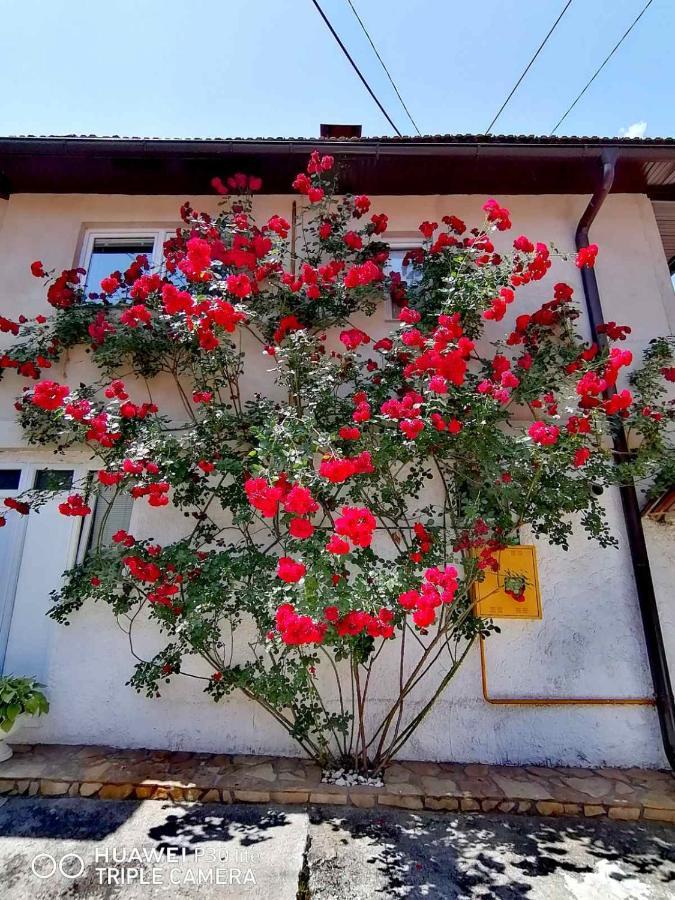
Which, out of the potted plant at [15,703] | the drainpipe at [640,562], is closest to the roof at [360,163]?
the drainpipe at [640,562]

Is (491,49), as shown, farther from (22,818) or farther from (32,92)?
(22,818)

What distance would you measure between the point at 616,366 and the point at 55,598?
549cm

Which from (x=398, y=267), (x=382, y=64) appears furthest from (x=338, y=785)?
(x=382, y=64)

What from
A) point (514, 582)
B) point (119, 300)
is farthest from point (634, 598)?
point (119, 300)

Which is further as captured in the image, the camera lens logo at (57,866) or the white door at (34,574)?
the white door at (34,574)

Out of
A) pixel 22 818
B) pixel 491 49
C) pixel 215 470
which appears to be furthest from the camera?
pixel 491 49

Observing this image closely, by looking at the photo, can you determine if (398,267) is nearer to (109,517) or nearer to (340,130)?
(340,130)

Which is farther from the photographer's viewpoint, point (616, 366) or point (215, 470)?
point (215, 470)

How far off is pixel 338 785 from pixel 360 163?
646 centimetres

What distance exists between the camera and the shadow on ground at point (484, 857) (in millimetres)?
2986

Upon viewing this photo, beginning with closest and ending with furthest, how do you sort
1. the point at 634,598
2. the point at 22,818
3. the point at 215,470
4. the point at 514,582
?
1. the point at 22,818
2. the point at 514,582
3. the point at 215,470
4. the point at 634,598

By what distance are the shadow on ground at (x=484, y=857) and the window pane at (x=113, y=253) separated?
250 inches

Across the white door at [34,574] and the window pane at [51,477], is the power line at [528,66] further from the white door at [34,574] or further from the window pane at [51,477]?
the white door at [34,574]

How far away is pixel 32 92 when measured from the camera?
238 inches
